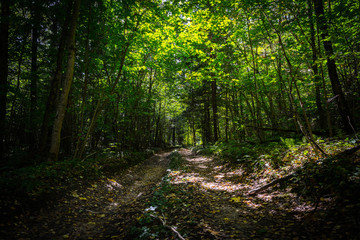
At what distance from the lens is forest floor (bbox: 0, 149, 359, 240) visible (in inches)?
116

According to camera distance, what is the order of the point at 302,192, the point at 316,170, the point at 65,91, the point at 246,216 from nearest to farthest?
the point at 246,216 → the point at 302,192 → the point at 316,170 → the point at 65,91

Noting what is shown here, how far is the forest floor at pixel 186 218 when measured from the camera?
294 centimetres

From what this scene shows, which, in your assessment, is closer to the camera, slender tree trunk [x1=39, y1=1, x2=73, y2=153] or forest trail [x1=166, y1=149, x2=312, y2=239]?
forest trail [x1=166, y1=149, x2=312, y2=239]

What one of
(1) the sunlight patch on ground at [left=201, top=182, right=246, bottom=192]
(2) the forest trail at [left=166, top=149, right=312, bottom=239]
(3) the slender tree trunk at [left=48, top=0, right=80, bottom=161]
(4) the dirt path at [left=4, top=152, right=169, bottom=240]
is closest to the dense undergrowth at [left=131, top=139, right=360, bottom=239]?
(2) the forest trail at [left=166, top=149, right=312, bottom=239]

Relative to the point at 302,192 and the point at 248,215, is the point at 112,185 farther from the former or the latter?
the point at 302,192

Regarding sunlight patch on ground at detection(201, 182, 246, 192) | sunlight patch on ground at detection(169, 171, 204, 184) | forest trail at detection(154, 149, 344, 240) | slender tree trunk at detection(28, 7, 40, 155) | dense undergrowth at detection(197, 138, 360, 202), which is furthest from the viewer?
slender tree trunk at detection(28, 7, 40, 155)

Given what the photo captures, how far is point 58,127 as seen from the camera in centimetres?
653

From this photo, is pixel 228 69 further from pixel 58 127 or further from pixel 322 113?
pixel 58 127

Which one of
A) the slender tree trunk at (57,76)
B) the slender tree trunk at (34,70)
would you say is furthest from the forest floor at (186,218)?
the slender tree trunk at (34,70)

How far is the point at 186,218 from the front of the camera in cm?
354

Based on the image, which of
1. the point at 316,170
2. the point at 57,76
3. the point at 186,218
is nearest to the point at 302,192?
the point at 316,170

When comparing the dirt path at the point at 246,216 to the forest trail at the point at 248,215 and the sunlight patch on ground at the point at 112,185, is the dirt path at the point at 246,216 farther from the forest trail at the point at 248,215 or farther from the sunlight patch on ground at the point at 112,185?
the sunlight patch on ground at the point at 112,185

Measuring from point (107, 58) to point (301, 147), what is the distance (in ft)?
31.7

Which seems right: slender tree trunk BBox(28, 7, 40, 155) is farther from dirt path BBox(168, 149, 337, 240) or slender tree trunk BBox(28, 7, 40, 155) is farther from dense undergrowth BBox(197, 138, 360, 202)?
dense undergrowth BBox(197, 138, 360, 202)
